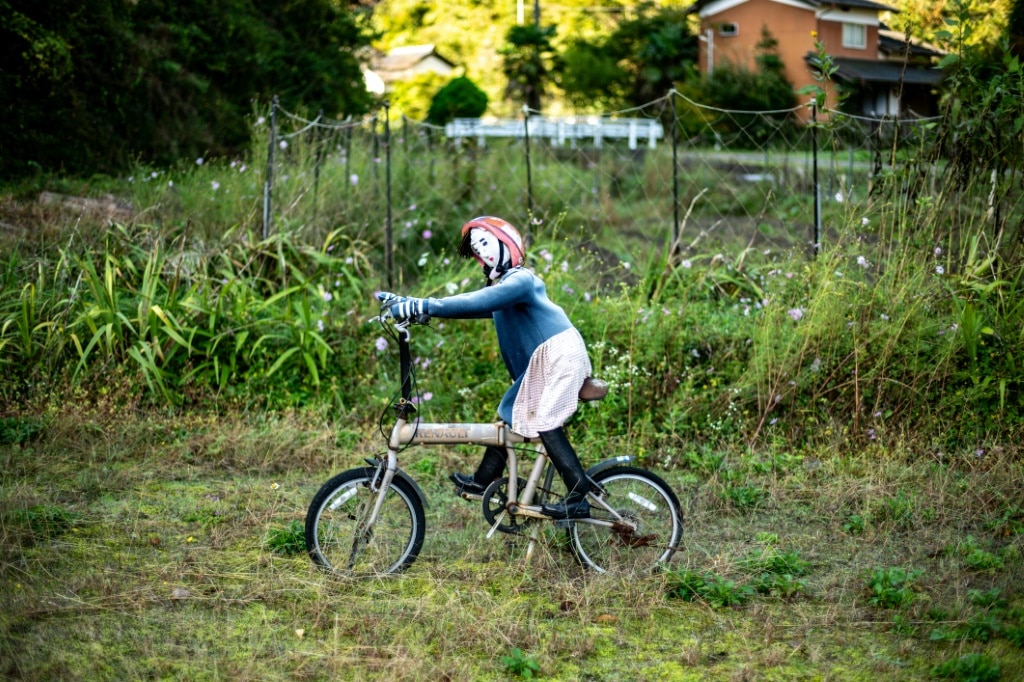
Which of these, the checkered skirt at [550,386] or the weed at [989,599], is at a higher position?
the checkered skirt at [550,386]

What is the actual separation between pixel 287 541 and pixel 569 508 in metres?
1.32

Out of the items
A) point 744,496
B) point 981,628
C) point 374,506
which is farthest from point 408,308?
point 981,628

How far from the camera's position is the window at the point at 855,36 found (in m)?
27.9

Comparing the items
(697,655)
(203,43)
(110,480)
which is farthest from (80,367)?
(203,43)

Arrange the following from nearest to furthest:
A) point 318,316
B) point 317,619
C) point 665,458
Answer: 1. point 317,619
2. point 665,458
3. point 318,316

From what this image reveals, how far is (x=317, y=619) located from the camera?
3.79 meters

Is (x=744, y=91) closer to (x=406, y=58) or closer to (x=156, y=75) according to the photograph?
(x=406, y=58)

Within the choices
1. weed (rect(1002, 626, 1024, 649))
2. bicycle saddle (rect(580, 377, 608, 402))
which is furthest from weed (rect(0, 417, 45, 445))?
weed (rect(1002, 626, 1024, 649))

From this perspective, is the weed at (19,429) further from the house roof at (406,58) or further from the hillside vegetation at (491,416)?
the house roof at (406,58)

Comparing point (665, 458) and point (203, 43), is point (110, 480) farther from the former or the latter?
point (203, 43)

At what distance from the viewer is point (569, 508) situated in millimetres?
4211

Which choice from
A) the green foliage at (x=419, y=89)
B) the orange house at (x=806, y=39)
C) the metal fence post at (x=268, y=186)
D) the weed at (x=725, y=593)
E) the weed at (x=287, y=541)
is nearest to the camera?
the weed at (x=725, y=593)

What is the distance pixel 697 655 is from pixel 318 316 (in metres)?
3.94

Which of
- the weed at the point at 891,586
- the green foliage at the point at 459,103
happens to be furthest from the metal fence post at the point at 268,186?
the green foliage at the point at 459,103
